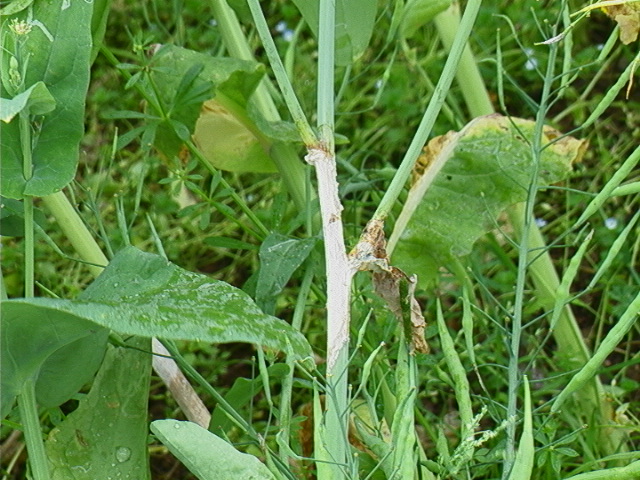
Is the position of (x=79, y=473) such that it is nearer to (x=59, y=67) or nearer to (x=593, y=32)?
(x=59, y=67)

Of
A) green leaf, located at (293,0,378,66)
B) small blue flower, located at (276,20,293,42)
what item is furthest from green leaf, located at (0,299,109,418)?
small blue flower, located at (276,20,293,42)

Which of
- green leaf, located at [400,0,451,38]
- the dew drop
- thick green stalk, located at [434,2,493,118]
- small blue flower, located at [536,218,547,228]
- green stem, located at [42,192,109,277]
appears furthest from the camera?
small blue flower, located at [536,218,547,228]

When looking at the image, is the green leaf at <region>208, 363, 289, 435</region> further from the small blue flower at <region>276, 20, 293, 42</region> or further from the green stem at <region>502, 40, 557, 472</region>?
the small blue flower at <region>276, 20, 293, 42</region>

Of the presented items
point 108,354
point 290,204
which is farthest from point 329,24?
point 290,204

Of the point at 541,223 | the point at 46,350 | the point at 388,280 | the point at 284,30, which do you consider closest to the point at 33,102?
the point at 46,350

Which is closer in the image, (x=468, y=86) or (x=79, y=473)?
(x=79, y=473)

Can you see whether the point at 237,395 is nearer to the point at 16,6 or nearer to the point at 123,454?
the point at 123,454
